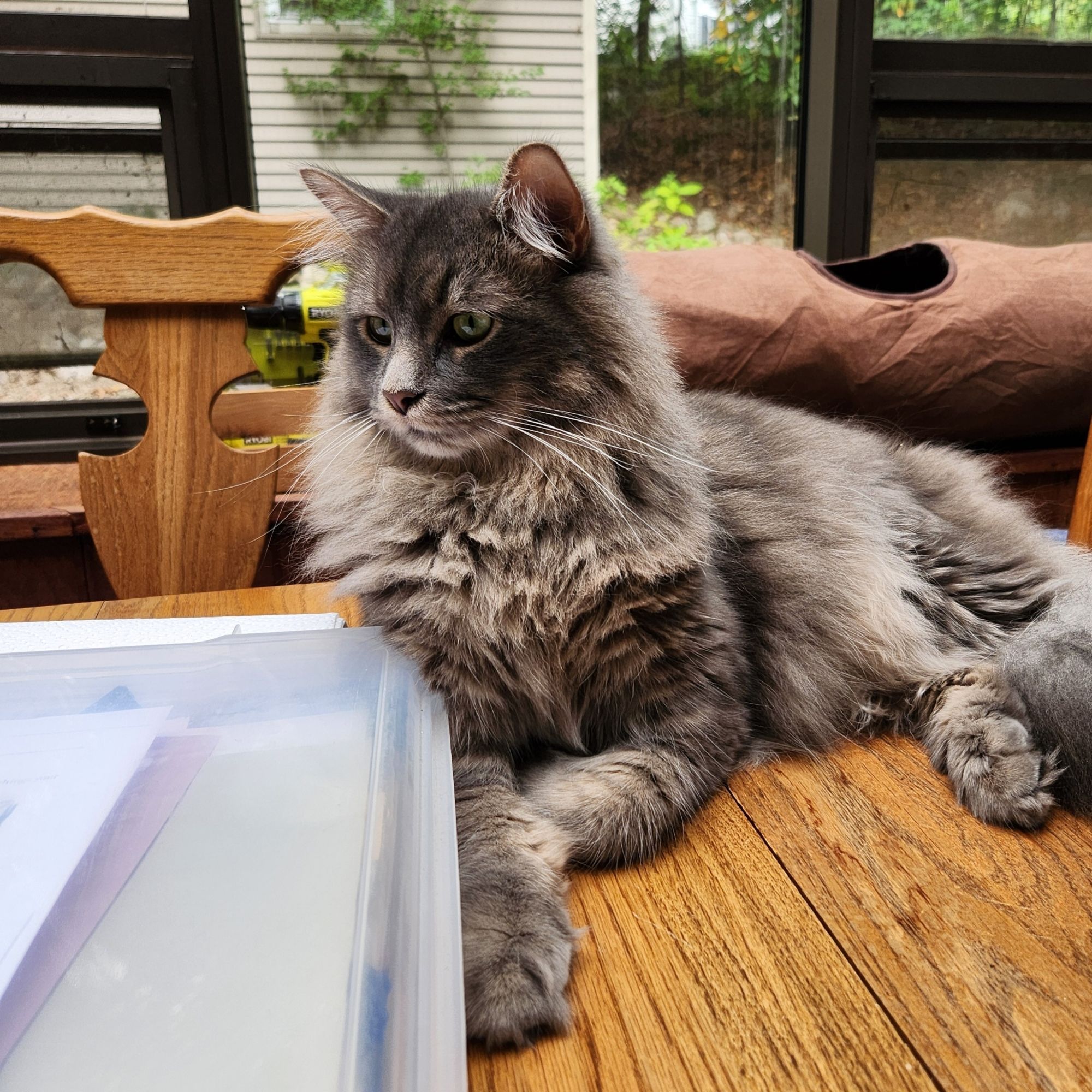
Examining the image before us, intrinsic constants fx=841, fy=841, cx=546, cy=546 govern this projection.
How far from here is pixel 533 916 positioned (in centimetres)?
69

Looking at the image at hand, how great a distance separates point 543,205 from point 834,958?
824mm

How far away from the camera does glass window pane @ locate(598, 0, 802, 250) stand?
8.89 feet

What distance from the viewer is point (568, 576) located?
956 millimetres

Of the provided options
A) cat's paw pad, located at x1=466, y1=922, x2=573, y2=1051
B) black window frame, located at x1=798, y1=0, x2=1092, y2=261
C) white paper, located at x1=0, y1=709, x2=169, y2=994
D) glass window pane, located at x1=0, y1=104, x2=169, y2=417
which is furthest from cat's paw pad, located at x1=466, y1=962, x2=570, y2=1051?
black window frame, located at x1=798, y1=0, x2=1092, y2=261

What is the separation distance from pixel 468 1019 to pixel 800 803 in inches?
16.6

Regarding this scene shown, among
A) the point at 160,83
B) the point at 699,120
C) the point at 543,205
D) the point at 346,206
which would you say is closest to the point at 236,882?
the point at 543,205

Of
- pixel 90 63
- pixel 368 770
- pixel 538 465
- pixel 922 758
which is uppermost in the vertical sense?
pixel 90 63

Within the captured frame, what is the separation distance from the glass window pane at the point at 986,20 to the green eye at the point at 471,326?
2.20 metres

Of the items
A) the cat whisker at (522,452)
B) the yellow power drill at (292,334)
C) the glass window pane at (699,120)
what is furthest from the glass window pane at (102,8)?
the cat whisker at (522,452)

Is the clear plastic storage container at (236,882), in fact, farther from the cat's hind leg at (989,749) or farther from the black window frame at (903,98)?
the black window frame at (903,98)

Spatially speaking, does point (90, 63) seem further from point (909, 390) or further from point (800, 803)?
point (800, 803)

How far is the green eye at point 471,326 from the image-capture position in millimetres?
994

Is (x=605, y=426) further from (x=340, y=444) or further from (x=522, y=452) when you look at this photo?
(x=340, y=444)

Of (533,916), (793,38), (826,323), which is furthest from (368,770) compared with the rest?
(793,38)
